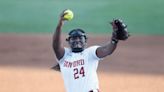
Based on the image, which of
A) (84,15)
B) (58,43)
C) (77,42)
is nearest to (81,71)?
(77,42)

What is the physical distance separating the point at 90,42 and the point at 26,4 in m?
3.38

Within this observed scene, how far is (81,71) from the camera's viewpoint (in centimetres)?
418

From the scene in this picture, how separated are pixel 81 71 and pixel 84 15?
10.9m

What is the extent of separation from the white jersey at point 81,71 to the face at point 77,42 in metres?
0.07

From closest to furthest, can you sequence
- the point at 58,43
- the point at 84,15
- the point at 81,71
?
the point at 81,71 → the point at 58,43 → the point at 84,15

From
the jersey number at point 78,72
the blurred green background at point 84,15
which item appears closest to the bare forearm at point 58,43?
the jersey number at point 78,72

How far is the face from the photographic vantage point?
424 cm

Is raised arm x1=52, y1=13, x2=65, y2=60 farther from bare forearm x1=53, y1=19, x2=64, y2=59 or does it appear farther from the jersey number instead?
the jersey number

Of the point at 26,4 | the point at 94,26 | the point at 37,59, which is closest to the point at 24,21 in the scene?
the point at 26,4

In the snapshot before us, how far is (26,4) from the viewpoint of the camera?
51.1 feet

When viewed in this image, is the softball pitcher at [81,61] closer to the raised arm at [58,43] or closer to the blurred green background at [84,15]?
the raised arm at [58,43]

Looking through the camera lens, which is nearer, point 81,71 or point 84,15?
point 81,71

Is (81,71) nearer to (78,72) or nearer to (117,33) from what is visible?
(78,72)

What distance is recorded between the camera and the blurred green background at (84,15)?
1451 cm
